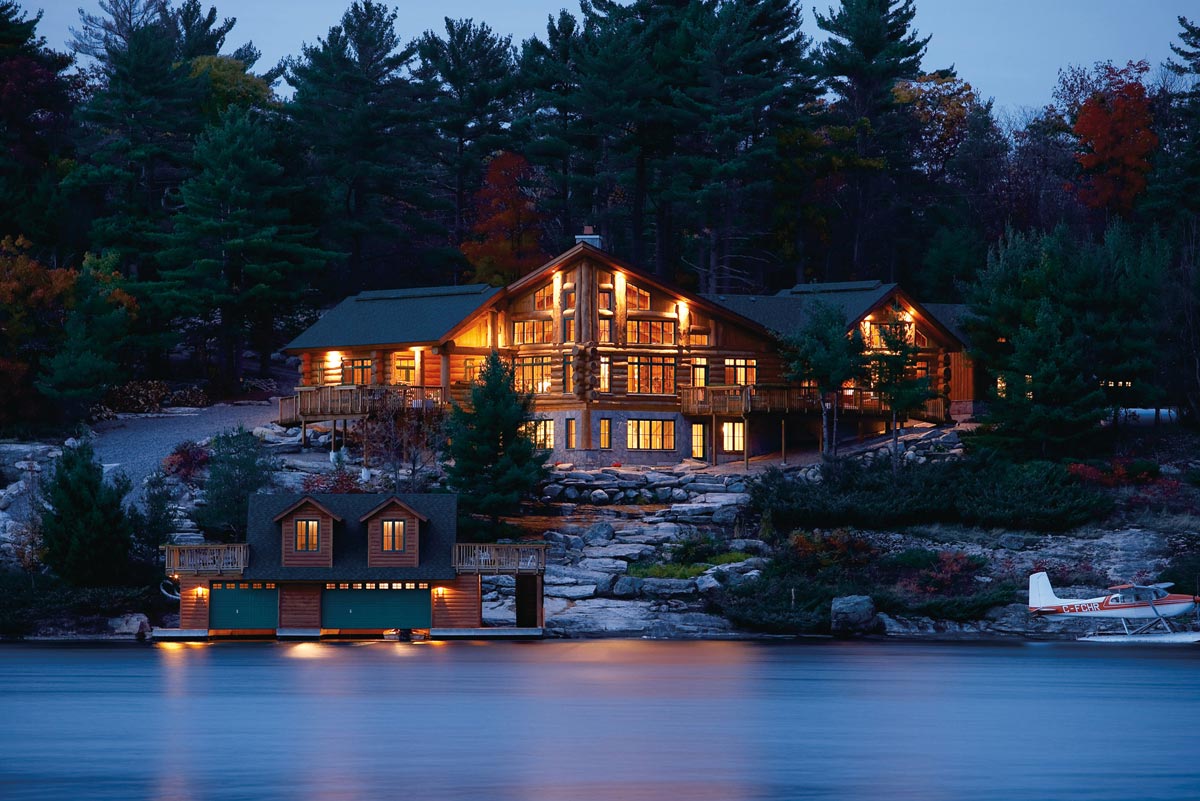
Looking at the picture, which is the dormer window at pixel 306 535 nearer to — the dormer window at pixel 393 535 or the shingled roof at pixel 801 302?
the dormer window at pixel 393 535

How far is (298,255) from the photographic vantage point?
84.1 meters

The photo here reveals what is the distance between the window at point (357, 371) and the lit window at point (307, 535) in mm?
19787

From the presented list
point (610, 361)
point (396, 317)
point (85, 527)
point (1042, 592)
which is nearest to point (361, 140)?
point (396, 317)

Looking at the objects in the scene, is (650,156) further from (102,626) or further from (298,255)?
(102,626)

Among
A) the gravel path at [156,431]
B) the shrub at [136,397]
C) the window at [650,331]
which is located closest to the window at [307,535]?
the gravel path at [156,431]

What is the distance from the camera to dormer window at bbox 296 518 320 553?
55.5 m

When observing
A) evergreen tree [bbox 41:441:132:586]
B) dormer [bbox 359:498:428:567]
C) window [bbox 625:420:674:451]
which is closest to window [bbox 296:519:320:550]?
dormer [bbox 359:498:428:567]

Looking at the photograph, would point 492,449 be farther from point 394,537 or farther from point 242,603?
point 242,603

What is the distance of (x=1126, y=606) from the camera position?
56.8 metres

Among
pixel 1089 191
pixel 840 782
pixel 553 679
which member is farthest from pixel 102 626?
pixel 1089 191

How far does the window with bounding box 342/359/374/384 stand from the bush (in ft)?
47.5

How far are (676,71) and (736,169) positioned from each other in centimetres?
710

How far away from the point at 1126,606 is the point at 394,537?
75.7 feet

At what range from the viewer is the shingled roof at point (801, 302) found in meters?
75.8
